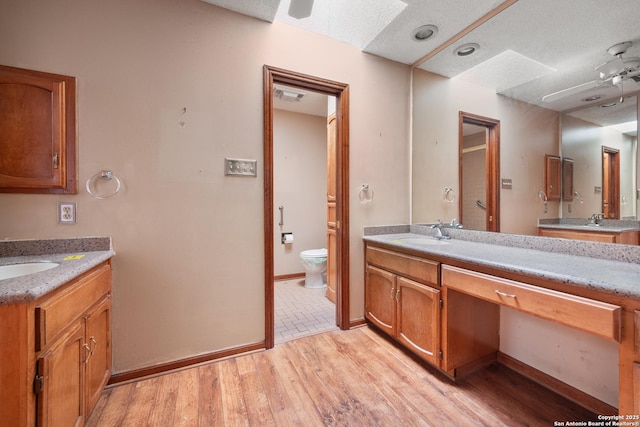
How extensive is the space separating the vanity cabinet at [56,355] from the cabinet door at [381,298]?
70.5 inches

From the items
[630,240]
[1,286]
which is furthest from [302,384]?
[630,240]

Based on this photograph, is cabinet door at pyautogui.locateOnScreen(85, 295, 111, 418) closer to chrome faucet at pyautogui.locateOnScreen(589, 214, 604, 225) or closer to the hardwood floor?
the hardwood floor

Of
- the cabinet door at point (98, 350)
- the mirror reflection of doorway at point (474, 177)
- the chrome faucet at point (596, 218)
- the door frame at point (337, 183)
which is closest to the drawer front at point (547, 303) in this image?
the chrome faucet at point (596, 218)

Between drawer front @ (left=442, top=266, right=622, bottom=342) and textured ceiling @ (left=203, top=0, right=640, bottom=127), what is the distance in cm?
111

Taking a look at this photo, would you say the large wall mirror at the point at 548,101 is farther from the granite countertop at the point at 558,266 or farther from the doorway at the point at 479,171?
the granite countertop at the point at 558,266

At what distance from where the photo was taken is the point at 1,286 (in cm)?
83

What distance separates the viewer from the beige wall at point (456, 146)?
5.39ft

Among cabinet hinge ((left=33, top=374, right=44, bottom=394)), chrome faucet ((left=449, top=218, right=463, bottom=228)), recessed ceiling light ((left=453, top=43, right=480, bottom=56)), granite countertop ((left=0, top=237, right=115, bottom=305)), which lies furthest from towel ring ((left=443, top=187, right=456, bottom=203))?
cabinet hinge ((left=33, top=374, right=44, bottom=394))

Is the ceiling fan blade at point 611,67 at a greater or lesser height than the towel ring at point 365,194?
greater

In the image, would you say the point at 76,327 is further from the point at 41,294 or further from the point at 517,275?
the point at 517,275

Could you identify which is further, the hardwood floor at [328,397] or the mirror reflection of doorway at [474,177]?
the mirror reflection of doorway at [474,177]

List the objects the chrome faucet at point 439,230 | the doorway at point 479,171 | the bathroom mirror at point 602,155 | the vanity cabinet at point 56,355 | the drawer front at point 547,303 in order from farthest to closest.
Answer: the chrome faucet at point 439,230 < the doorway at point 479,171 < the bathroom mirror at point 602,155 < the drawer front at point 547,303 < the vanity cabinet at point 56,355

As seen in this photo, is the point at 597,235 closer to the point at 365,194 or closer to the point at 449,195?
the point at 449,195

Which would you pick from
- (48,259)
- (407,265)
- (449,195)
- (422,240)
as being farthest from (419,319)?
(48,259)
